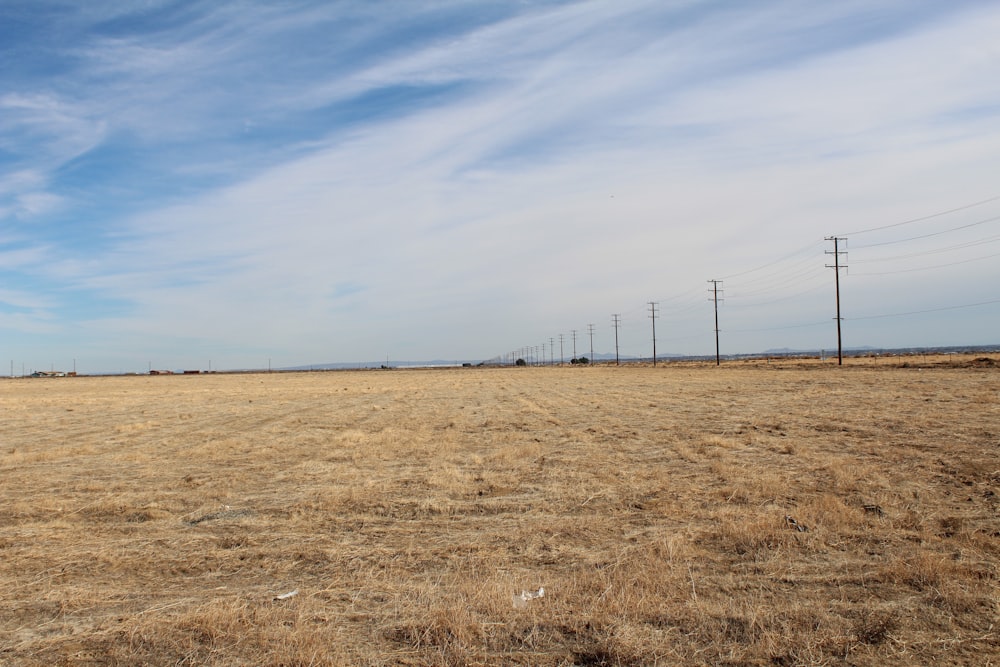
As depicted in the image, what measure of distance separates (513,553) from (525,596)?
4.99 ft

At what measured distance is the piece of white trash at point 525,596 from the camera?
20.0 feet

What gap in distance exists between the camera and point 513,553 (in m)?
7.77

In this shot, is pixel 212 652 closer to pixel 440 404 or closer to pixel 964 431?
pixel 964 431

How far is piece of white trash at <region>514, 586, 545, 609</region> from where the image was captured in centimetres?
608

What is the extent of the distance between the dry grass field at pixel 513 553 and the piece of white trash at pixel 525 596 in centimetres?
9

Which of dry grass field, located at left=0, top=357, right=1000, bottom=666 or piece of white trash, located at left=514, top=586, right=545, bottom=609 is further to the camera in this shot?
piece of white trash, located at left=514, top=586, right=545, bottom=609

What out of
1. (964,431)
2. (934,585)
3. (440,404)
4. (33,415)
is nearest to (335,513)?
(934,585)

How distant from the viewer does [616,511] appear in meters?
9.71

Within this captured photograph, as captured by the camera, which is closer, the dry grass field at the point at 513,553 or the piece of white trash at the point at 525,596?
the dry grass field at the point at 513,553

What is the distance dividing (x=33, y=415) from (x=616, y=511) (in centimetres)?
3235

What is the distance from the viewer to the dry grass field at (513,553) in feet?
17.3

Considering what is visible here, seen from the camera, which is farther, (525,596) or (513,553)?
(513,553)

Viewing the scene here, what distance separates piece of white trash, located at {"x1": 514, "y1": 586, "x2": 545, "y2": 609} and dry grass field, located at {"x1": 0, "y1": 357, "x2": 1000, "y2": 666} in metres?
0.09

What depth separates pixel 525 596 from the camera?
6254 millimetres
